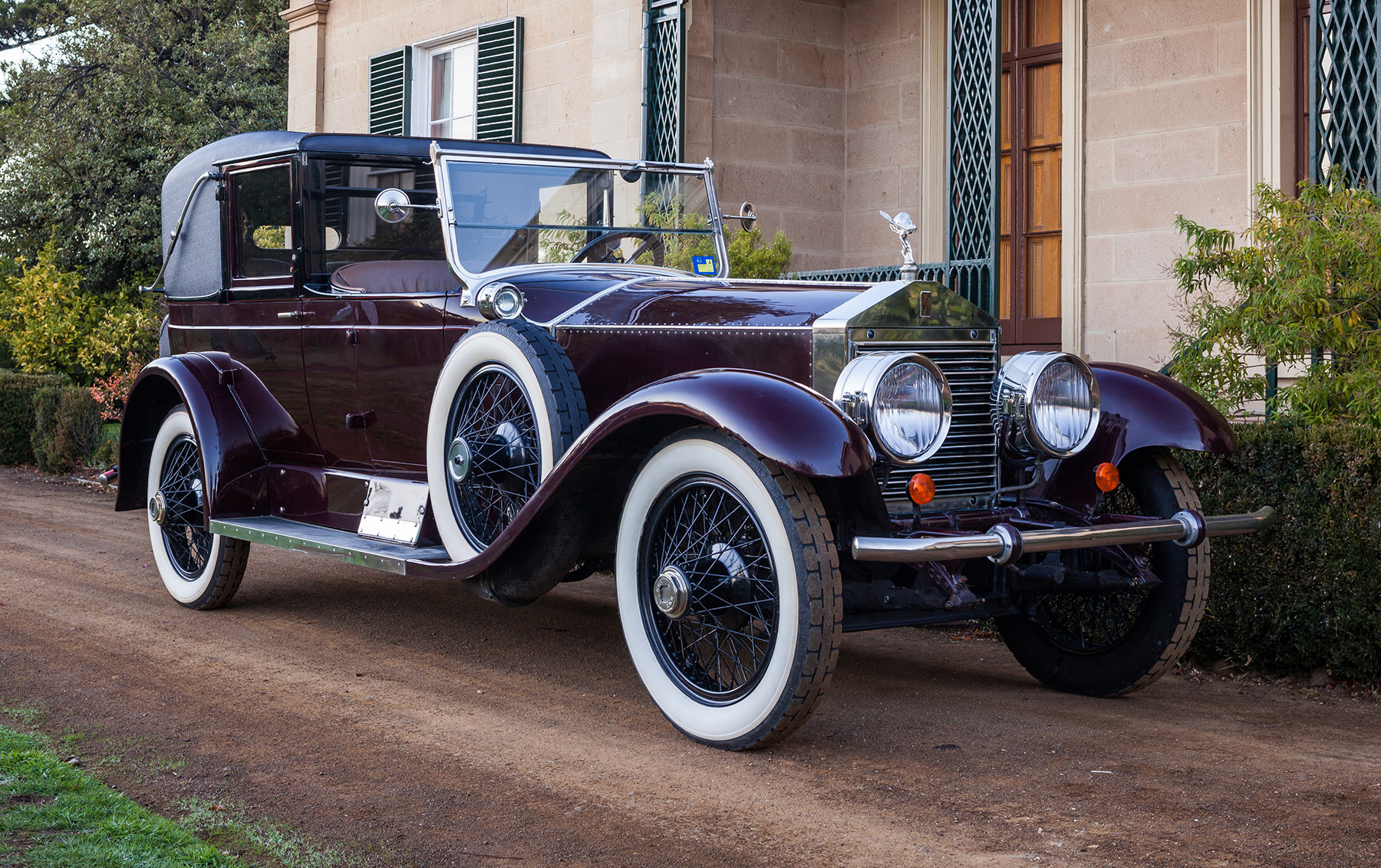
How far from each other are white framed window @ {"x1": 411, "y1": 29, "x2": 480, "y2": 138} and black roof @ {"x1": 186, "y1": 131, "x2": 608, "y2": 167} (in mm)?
6191

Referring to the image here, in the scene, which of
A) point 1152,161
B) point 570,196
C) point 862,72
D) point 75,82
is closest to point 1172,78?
point 1152,161

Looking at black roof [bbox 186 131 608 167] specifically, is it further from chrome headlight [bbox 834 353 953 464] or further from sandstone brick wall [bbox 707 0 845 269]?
sandstone brick wall [bbox 707 0 845 269]

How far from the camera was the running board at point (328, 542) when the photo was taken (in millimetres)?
4793

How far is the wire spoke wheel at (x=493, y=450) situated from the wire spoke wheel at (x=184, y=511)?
1872 mm

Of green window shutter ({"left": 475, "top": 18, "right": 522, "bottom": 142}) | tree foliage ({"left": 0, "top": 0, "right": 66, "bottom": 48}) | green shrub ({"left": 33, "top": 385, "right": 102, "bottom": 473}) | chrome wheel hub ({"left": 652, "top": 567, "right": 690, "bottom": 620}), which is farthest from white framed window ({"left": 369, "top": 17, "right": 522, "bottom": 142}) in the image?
tree foliage ({"left": 0, "top": 0, "right": 66, "bottom": 48})

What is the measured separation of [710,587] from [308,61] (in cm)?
1163

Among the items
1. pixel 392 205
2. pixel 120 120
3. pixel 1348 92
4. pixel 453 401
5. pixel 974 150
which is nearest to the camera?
pixel 453 401

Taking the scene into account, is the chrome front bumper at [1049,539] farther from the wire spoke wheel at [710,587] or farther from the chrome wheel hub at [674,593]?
the chrome wheel hub at [674,593]

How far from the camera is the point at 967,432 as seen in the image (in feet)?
13.9

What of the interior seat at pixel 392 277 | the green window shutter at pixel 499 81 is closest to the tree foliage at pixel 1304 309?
the interior seat at pixel 392 277

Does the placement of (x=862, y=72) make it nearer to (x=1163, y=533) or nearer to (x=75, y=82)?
(x=1163, y=533)

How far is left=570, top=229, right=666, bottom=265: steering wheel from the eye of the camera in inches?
219

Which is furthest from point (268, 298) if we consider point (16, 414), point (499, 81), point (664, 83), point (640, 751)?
point (16, 414)

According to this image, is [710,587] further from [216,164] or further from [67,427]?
[67,427]
